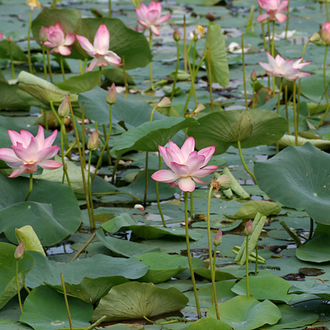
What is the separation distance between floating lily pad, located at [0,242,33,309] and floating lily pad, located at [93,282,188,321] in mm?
217

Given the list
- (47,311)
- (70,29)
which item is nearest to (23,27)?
(70,29)

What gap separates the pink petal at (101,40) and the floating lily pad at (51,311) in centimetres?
127

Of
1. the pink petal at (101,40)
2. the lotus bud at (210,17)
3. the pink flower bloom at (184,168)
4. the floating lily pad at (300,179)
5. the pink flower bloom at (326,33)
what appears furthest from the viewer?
the lotus bud at (210,17)

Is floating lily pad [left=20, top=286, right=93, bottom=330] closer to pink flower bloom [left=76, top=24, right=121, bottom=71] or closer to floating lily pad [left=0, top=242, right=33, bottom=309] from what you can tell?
floating lily pad [left=0, top=242, right=33, bottom=309]

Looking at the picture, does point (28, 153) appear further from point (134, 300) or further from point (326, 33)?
point (326, 33)

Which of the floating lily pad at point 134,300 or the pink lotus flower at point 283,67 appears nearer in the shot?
the floating lily pad at point 134,300

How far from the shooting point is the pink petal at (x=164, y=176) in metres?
1.23

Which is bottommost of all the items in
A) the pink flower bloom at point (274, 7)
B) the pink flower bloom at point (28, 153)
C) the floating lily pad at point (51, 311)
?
the floating lily pad at point (51, 311)

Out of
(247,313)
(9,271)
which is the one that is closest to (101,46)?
(9,271)

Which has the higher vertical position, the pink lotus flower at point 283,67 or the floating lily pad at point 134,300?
the pink lotus flower at point 283,67

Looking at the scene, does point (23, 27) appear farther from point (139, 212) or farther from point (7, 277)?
point (7, 277)

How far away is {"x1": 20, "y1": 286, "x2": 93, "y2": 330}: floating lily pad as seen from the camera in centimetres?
126

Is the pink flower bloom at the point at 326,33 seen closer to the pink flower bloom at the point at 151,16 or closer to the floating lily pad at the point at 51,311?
the pink flower bloom at the point at 151,16

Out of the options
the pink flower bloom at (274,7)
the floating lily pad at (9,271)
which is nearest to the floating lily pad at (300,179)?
the floating lily pad at (9,271)
